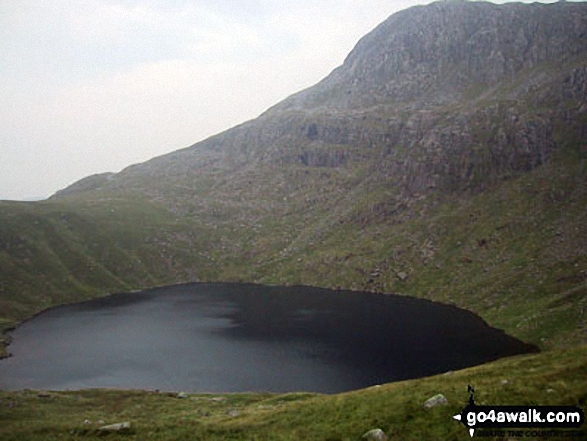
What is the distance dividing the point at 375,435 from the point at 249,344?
96.9m

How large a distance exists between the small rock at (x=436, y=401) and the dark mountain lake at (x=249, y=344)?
57.1m

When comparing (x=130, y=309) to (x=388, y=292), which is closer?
(x=130, y=309)

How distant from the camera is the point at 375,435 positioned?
29234mm

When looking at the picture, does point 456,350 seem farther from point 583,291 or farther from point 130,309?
point 130,309

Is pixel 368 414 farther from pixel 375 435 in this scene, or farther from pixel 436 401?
pixel 436 401

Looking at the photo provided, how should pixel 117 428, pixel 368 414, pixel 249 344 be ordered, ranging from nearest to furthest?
pixel 368 414 < pixel 117 428 < pixel 249 344

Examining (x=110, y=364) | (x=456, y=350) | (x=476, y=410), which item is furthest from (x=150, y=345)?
(x=476, y=410)

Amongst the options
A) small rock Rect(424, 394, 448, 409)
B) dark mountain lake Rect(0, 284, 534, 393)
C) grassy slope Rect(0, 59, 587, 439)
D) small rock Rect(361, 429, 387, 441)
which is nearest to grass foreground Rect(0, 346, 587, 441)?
grassy slope Rect(0, 59, 587, 439)

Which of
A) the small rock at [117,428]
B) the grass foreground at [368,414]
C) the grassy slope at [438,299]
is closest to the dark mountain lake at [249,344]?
the grassy slope at [438,299]

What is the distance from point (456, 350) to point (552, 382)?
8268 cm

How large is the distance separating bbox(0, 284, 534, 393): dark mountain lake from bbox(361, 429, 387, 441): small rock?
194 ft

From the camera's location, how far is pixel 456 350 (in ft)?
355

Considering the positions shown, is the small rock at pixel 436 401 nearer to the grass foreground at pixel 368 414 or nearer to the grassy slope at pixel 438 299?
the grass foreground at pixel 368 414

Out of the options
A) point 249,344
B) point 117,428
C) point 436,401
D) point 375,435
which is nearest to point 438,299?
point 249,344
